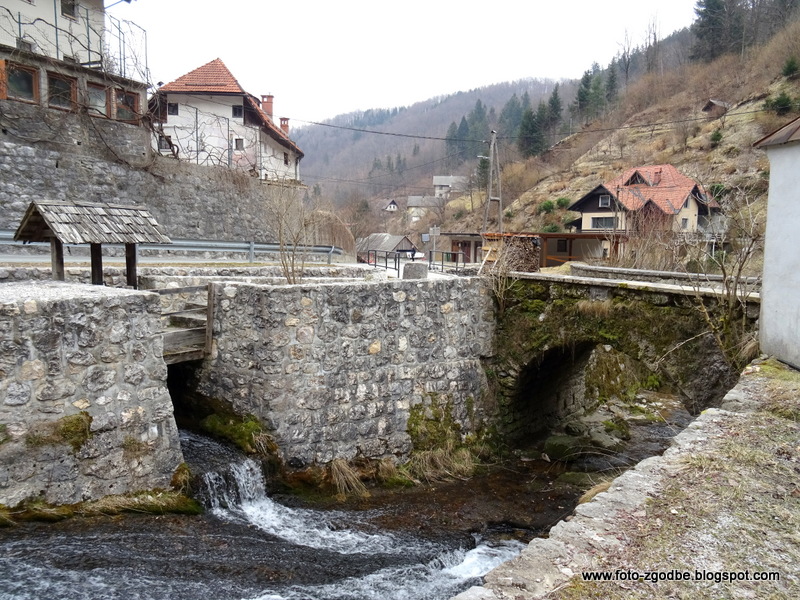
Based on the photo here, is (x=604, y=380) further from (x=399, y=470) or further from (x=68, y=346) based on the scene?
(x=68, y=346)

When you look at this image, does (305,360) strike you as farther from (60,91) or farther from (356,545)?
(60,91)

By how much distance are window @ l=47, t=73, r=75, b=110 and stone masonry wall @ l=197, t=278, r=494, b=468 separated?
454 inches

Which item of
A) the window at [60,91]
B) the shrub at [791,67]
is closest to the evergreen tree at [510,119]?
the shrub at [791,67]

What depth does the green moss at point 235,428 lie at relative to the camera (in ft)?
31.2

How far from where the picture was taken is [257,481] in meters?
9.10

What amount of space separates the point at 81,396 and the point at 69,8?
2063 cm

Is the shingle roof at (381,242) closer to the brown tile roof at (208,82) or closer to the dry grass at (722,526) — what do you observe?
the brown tile roof at (208,82)

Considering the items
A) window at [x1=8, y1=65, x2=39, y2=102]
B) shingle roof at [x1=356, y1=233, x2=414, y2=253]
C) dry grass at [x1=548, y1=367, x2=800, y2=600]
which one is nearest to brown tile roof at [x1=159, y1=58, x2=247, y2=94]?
window at [x1=8, y1=65, x2=39, y2=102]

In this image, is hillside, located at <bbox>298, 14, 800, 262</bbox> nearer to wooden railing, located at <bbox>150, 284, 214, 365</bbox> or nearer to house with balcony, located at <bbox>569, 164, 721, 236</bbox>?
house with balcony, located at <bbox>569, 164, 721, 236</bbox>

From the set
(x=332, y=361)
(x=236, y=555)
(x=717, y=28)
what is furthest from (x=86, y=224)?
(x=717, y=28)

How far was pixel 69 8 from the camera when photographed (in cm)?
2170

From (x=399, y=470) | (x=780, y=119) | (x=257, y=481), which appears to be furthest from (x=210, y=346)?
(x=780, y=119)

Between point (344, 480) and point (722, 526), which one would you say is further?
point (344, 480)

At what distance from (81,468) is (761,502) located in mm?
7319
